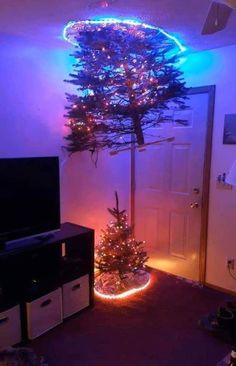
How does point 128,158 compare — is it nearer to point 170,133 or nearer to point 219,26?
point 170,133

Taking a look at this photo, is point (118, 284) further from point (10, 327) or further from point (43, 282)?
point (10, 327)

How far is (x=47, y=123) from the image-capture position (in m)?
2.75

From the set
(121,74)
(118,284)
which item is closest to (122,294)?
(118,284)

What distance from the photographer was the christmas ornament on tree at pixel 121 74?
2125 mm

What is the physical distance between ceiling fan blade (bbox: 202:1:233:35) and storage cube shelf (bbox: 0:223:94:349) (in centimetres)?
178

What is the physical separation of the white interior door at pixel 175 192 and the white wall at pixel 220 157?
0.43 ft

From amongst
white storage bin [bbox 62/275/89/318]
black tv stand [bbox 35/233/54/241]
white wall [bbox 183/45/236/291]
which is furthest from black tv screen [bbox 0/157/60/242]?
white wall [bbox 183/45/236/291]

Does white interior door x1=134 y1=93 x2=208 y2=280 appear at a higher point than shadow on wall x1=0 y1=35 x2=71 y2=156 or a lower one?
lower

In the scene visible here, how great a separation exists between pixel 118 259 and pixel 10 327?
3.60 feet

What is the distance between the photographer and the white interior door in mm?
3000

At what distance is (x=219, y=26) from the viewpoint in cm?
146

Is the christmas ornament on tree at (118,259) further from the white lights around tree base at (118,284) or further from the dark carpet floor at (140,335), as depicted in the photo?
the dark carpet floor at (140,335)

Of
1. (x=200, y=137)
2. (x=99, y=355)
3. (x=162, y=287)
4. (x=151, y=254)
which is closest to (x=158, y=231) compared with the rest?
(x=151, y=254)

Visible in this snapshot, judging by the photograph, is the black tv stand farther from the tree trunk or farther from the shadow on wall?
the tree trunk
